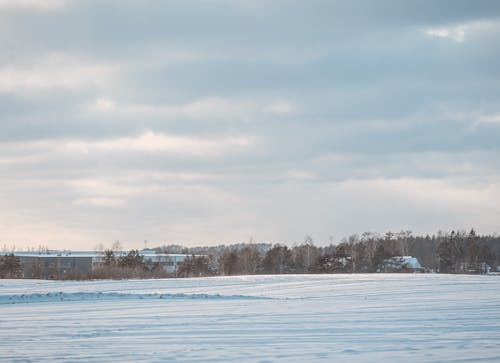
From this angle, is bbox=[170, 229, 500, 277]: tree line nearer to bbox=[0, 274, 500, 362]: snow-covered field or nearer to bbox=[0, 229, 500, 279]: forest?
bbox=[0, 229, 500, 279]: forest

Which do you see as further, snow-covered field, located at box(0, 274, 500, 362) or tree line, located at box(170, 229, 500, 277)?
tree line, located at box(170, 229, 500, 277)

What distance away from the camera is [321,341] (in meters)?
17.3

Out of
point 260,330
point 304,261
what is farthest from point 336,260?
point 260,330

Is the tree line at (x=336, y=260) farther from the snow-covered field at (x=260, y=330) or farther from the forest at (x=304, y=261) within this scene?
the snow-covered field at (x=260, y=330)

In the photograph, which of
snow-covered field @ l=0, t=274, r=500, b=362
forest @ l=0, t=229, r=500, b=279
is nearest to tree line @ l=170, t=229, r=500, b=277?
forest @ l=0, t=229, r=500, b=279

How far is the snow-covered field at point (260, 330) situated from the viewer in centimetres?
1507

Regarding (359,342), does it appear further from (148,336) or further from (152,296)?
(152,296)

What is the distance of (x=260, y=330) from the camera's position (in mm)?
19672

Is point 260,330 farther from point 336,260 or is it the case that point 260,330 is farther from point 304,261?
point 304,261

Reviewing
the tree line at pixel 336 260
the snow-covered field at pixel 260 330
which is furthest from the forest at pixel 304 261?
the snow-covered field at pixel 260 330

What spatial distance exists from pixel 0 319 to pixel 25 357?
1031 centimetres

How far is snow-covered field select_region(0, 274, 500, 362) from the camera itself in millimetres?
15070

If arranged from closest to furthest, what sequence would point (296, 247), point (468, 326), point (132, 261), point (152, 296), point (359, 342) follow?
point (359, 342) < point (468, 326) < point (152, 296) < point (132, 261) < point (296, 247)

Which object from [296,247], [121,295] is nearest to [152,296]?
[121,295]
